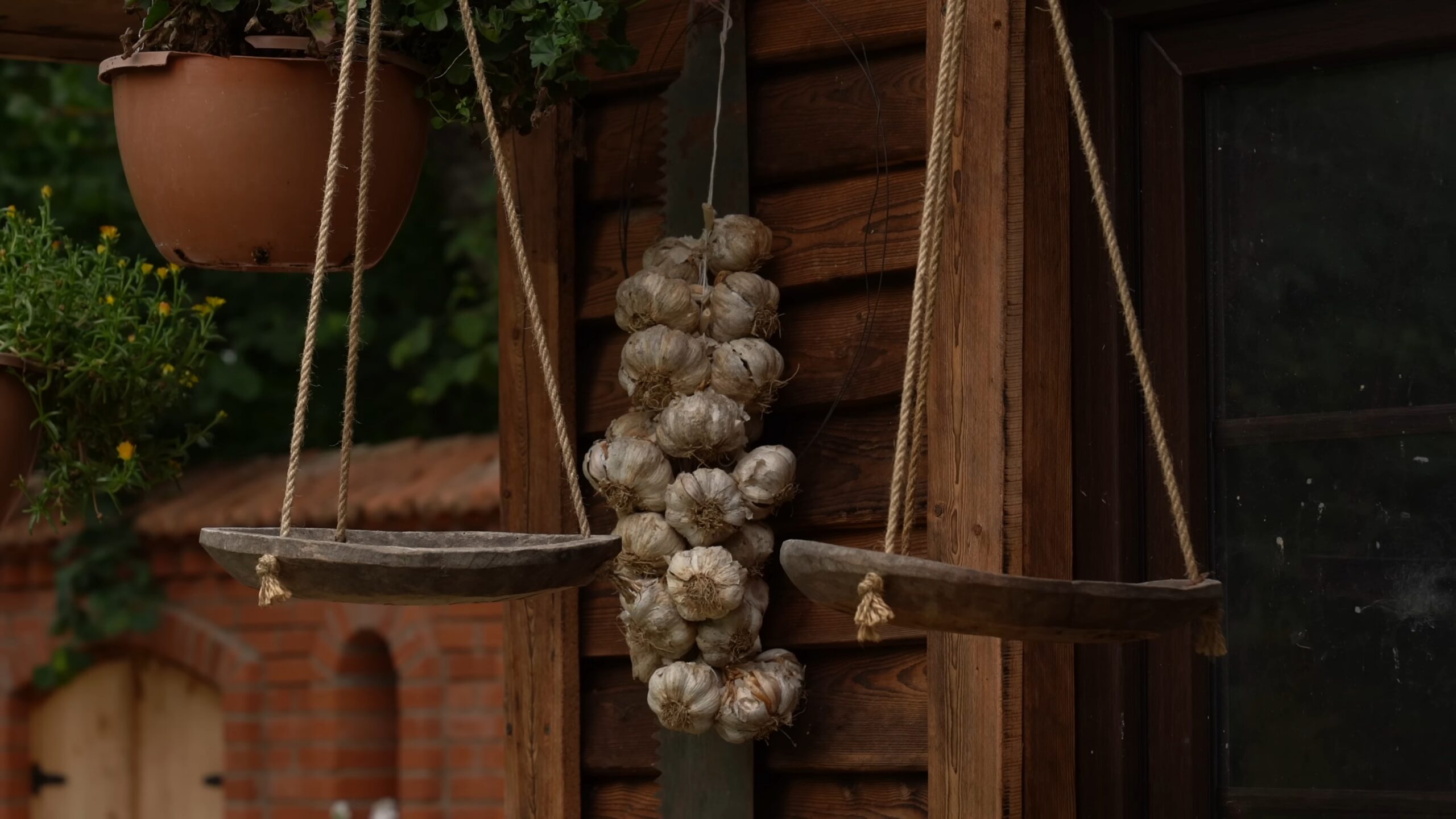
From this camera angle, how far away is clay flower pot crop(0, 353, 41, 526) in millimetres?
2586

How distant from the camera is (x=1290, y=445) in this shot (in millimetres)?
2039

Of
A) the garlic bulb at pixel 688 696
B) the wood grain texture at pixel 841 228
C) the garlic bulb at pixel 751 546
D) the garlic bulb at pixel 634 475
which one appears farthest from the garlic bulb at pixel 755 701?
the wood grain texture at pixel 841 228

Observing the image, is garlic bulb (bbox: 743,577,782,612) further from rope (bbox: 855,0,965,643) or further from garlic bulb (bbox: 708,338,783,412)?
rope (bbox: 855,0,965,643)

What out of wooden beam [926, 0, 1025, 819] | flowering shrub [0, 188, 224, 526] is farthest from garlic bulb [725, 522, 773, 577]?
flowering shrub [0, 188, 224, 526]

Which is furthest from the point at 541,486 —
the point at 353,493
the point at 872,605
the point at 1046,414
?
the point at 353,493

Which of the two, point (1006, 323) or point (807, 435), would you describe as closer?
point (1006, 323)

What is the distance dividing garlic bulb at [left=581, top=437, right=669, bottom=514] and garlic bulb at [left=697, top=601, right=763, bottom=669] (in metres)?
0.16

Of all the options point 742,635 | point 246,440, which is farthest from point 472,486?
point 742,635

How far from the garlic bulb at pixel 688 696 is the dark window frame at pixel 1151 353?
43 centimetres

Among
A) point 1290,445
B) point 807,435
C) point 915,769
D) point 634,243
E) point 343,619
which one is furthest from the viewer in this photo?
point 343,619

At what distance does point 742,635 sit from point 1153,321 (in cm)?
62

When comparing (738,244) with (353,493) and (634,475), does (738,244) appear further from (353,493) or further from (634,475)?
(353,493)

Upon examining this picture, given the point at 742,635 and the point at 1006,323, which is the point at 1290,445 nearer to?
the point at 1006,323

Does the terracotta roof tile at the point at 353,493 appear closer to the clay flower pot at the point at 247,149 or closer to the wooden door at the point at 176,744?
the wooden door at the point at 176,744
